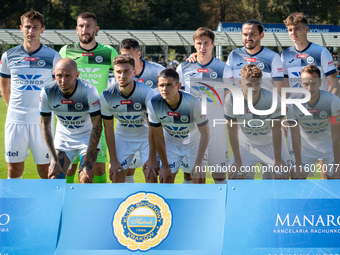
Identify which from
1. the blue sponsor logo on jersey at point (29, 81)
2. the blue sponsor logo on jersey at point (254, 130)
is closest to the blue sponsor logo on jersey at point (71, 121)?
the blue sponsor logo on jersey at point (29, 81)

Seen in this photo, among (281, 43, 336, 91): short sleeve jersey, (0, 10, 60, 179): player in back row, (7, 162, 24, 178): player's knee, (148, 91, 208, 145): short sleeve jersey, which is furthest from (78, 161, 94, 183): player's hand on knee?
(281, 43, 336, 91): short sleeve jersey

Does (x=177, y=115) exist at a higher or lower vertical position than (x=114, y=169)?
higher

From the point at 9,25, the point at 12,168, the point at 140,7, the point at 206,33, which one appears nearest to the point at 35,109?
the point at 12,168

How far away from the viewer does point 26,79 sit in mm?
4926

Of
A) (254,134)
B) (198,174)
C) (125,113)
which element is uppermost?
(125,113)

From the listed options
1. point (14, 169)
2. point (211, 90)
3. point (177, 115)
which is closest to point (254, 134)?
point (211, 90)

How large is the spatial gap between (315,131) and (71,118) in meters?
2.75

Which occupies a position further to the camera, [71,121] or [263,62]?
[263,62]

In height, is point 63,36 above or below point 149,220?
above

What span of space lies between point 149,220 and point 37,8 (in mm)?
43758

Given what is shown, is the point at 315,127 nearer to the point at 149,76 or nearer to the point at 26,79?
the point at 149,76

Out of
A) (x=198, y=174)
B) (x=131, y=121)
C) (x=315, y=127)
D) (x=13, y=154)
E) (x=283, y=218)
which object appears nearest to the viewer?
(x=283, y=218)

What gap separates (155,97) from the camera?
417 centimetres

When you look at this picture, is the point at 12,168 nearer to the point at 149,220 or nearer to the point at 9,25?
the point at 149,220
